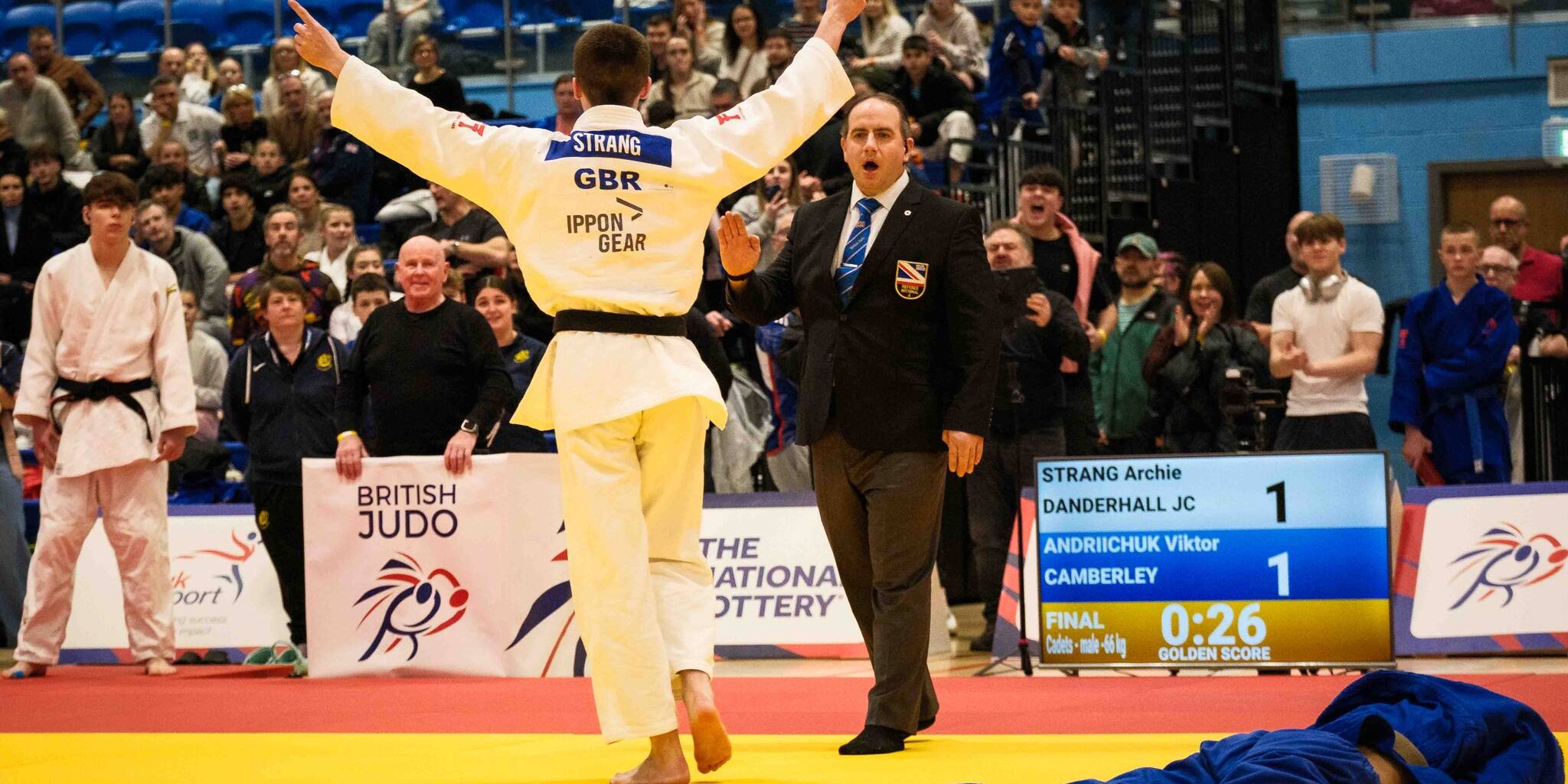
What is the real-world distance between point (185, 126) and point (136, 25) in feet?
10.9

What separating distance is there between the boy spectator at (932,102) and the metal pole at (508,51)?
390cm

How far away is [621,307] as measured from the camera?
162 inches

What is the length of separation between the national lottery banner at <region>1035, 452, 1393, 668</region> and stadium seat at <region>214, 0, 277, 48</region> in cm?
1183

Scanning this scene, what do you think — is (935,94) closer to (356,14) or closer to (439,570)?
(439,570)

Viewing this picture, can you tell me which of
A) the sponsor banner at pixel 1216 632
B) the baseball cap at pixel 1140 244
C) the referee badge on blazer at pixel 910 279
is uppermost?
the baseball cap at pixel 1140 244

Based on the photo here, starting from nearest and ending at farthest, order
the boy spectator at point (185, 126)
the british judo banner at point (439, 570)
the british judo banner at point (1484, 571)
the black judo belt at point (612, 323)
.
Result: the black judo belt at point (612, 323) → the british judo banner at point (1484, 571) → the british judo banner at point (439, 570) → the boy spectator at point (185, 126)

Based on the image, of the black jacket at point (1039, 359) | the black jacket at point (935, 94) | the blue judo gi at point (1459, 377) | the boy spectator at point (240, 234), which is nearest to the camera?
the black jacket at point (1039, 359)

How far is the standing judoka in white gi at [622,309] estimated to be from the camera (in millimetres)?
4047

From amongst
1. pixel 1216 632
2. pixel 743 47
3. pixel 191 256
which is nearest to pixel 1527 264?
pixel 1216 632

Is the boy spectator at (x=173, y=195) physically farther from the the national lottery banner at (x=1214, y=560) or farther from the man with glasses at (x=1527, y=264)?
the man with glasses at (x=1527, y=264)

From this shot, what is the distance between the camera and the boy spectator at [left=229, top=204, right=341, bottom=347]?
9914 mm

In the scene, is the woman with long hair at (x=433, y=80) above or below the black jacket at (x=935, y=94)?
above

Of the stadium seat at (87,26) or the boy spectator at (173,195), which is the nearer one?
the boy spectator at (173,195)

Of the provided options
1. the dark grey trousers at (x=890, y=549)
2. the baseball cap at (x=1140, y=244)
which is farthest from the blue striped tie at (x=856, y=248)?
the baseball cap at (x=1140, y=244)
